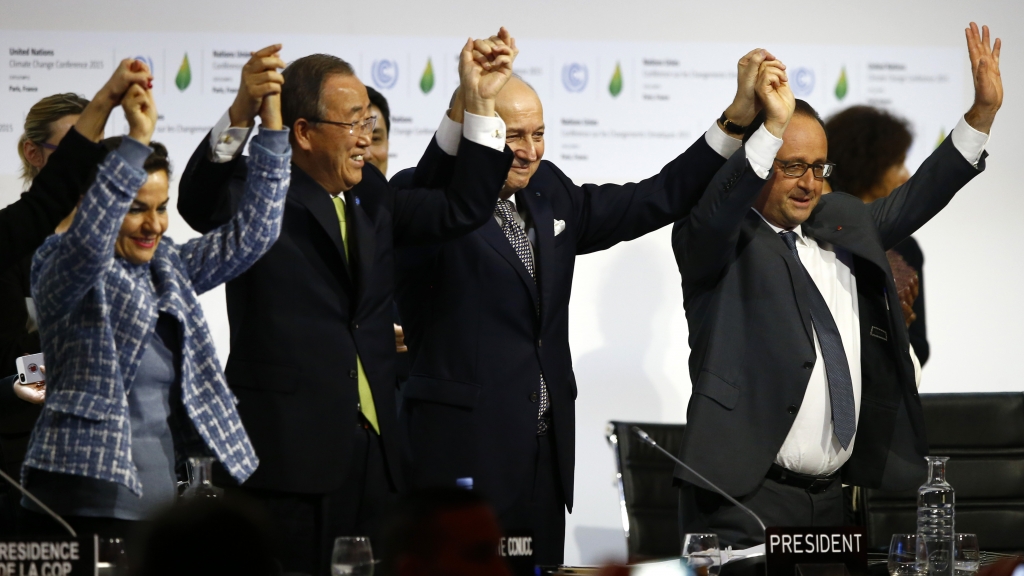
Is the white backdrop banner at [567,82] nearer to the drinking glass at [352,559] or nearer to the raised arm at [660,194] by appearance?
the raised arm at [660,194]

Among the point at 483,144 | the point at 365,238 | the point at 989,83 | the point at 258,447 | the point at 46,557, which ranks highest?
the point at 989,83

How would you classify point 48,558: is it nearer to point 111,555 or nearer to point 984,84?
point 111,555

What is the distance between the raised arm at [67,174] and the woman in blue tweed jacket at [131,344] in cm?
4

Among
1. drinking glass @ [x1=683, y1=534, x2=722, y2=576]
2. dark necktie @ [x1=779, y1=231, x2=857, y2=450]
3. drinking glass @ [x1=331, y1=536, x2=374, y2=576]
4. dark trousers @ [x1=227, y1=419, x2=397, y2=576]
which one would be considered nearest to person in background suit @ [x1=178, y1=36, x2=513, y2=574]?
dark trousers @ [x1=227, y1=419, x2=397, y2=576]

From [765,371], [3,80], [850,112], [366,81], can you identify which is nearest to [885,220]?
[765,371]

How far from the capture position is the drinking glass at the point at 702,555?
2.11m

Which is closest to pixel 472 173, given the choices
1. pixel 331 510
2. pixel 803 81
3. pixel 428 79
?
pixel 331 510

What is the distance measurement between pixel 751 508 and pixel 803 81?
7.29ft

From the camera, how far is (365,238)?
2.55 meters

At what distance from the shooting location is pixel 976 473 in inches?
131

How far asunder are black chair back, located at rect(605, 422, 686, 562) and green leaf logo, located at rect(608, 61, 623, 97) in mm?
1459

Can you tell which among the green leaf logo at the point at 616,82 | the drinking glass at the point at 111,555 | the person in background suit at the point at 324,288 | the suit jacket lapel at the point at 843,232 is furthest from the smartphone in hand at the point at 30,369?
the green leaf logo at the point at 616,82

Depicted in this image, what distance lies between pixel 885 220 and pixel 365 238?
139cm

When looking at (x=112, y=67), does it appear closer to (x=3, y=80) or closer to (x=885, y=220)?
(x=3, y=80)
